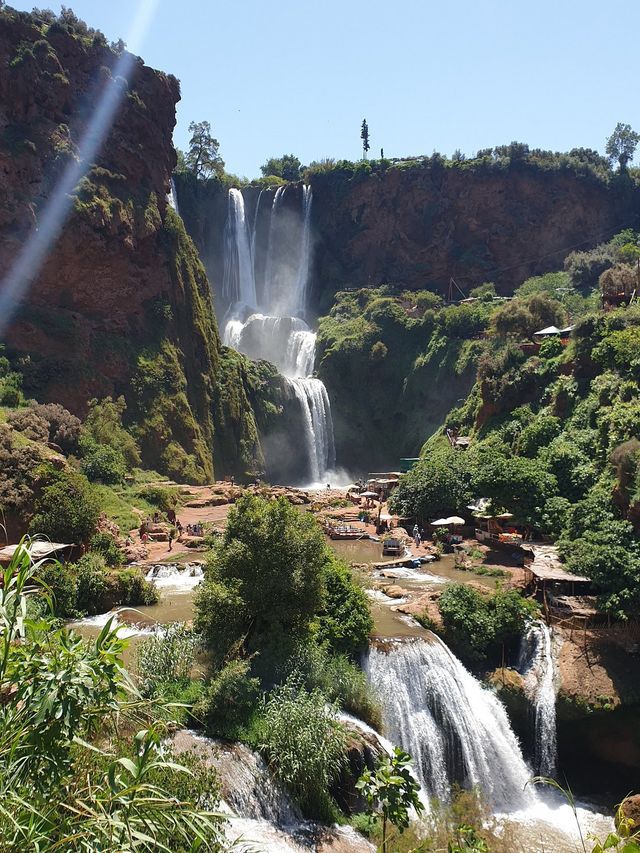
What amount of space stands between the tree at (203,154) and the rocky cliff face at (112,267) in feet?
72.0

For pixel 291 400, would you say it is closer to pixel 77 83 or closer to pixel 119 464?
pixel 119 464

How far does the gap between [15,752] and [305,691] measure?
9276 millimetres

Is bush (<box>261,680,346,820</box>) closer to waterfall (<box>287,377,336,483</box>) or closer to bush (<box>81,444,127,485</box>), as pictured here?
bush (<box>81,444,127,485</box>)

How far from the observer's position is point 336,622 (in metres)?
15.6

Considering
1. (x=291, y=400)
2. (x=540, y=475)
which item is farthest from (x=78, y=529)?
(x=291, y=400)

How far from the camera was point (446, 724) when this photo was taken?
14648mm

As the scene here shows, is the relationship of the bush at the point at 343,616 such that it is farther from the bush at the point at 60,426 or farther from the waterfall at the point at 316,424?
the waterfall at the point at 316,424

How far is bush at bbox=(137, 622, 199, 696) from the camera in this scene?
12531 millimetres

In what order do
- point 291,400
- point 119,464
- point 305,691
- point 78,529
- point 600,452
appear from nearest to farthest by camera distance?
point 305,691 → point 78,529 → point 600,452 → point 119,464 → point 291,400

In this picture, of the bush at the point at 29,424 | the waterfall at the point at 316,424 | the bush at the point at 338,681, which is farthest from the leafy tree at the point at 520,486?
Answer: the waterfall at the point at 316,424

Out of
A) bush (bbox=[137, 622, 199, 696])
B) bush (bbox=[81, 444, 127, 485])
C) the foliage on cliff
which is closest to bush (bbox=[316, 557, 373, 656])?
bush (bbox=[137, 622, 199, 696])

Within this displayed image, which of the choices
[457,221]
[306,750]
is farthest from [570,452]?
[457,221]

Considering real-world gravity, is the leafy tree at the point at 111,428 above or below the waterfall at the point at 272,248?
below

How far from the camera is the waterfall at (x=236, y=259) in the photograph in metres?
65.9
